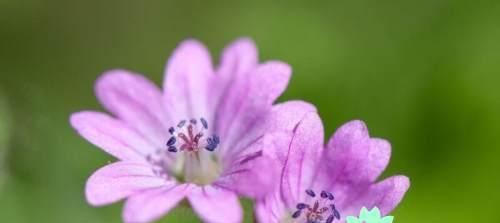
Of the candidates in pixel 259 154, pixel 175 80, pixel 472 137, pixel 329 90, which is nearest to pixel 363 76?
pixel 329 90

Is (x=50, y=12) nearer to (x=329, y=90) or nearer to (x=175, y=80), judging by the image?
(x=329, y=90)

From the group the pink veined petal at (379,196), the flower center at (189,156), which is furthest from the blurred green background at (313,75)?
the pink veined petal at (379,196)

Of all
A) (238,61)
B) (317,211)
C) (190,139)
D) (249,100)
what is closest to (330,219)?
(317,211)

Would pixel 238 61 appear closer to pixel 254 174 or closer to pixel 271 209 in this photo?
pixel 271 209

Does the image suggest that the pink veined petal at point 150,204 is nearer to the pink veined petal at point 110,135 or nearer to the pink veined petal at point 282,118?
the pink veined petal at point 110,135

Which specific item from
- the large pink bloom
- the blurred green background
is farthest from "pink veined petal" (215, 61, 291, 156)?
the blurred green background

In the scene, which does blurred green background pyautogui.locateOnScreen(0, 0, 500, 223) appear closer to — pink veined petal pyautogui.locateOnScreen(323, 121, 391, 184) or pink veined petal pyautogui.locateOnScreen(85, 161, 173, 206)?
pink veined petal pyautogui.locateOnScreen(85, 161, 173, 206)
